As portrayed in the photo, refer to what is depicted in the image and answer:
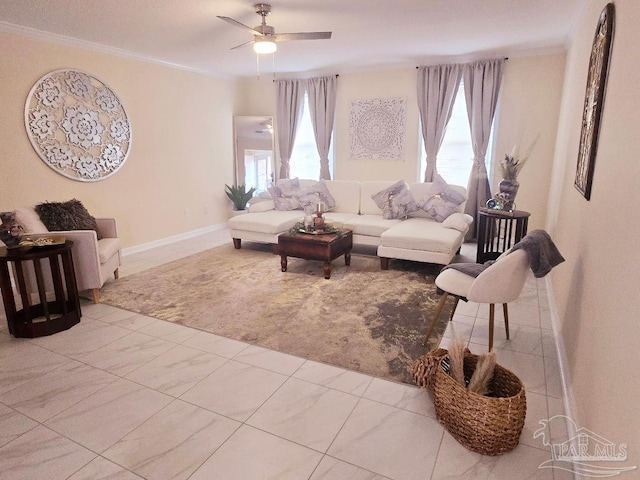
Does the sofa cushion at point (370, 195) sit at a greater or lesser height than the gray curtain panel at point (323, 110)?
lesser

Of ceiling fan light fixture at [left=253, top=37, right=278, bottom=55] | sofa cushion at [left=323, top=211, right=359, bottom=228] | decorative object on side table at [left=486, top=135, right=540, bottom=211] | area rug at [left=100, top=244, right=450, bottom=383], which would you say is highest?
ceiling fan light fixture at [left=253, top=37, right=278, bottom=55]

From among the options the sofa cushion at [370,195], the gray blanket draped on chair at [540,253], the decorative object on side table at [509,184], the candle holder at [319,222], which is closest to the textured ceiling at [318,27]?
the decorative object on side table at [509,184]

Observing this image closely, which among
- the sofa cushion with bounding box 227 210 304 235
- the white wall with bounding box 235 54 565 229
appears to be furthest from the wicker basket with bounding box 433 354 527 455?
the white wall with bounding box 235 54 565 229

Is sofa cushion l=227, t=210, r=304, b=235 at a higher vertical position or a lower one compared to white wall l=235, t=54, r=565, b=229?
lower

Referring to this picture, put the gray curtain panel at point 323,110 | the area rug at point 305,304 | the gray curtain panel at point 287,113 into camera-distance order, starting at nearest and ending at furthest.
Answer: the area rug at point 305,304 → the gray curtain panel at point 323,110 → the gray curtain panel at point 287,113

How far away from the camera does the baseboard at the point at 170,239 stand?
5100mm

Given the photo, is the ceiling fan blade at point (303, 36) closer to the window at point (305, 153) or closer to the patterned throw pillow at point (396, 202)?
the patterned throw pillow at point (396, 202)

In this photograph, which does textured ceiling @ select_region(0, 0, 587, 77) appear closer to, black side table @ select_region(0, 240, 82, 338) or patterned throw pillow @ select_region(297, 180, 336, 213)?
patterned throw pillow @ select_region(297, 180, 336, 213)

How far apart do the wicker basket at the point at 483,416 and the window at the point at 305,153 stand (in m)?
5.12

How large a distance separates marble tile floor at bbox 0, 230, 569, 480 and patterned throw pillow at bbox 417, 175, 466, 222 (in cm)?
205

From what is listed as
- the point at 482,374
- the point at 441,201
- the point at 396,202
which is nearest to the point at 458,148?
the point at 441,201

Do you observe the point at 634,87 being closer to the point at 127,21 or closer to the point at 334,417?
the point at 334,417

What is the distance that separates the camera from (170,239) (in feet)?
18.6

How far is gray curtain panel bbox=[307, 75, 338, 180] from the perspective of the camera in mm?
6074
